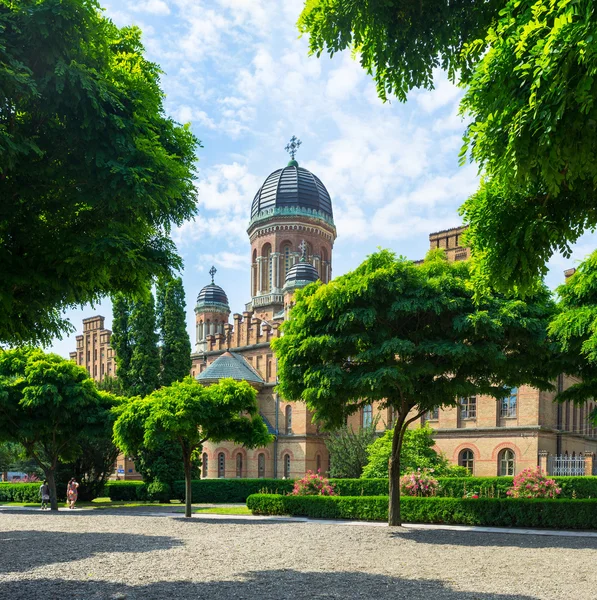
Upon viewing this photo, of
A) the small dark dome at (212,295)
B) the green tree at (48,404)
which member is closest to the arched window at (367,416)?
the green tree at (48,404)

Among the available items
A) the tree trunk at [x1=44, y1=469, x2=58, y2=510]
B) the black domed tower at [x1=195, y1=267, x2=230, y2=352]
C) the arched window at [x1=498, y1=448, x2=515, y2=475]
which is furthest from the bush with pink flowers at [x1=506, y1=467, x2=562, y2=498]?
the black domed tower at [x1=195, y1=267, x2=230, y2=352]

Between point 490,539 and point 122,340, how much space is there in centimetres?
3220

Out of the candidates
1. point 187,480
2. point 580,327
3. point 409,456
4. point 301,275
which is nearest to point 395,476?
point 580,327

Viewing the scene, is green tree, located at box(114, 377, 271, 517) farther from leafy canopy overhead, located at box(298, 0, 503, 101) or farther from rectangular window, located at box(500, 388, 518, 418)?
rectangular window, located at box(500, 388, 518, 418)

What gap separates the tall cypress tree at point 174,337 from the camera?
45.6 meters

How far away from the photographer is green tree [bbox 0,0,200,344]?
769 cm

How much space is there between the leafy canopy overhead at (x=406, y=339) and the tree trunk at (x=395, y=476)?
0.70 m

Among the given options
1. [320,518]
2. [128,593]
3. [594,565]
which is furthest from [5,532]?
[594,565]

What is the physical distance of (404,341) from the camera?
18875mm

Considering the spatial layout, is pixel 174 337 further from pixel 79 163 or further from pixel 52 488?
pixel 79 163

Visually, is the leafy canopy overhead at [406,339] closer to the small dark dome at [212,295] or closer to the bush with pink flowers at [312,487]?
the bush with pink flowers at [312,487]

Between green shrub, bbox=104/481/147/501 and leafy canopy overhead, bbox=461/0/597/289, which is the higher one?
leafy canopy overhead, bbox=461/0/597/289

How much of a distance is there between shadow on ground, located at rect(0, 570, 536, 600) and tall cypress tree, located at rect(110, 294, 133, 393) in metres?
35.2

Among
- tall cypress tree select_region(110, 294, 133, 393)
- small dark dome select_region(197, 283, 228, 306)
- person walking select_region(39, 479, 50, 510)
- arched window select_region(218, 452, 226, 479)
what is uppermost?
small dark dome select_region(197, 283, 228, 306)
